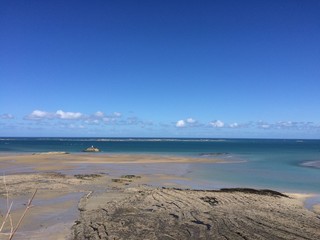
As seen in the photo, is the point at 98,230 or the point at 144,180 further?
the point at 144,180

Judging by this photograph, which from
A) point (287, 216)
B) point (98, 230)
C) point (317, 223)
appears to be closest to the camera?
point (98, 230)

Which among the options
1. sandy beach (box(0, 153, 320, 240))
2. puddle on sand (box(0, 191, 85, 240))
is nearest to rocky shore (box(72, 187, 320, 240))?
sandy beach (box(0, 153, 320, 240))

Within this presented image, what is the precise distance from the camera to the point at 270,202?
19.3m

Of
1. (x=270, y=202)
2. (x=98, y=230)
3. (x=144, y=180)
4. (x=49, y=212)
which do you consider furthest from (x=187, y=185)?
(x=98, y=230)

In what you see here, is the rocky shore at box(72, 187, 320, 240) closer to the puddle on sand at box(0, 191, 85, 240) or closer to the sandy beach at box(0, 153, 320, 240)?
the sandy beach at box(0, 153, 320, 240)

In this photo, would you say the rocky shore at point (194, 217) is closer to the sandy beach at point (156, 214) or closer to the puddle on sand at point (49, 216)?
the sandy beach at point (156, 214)

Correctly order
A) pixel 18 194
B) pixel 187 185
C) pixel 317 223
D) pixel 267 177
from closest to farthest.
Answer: pixel 317 223 < pixel 18 194 < pixel 187 185 < pixel 267 177

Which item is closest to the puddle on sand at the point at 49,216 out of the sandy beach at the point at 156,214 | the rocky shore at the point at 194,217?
the sandy beach at the point at 156,214

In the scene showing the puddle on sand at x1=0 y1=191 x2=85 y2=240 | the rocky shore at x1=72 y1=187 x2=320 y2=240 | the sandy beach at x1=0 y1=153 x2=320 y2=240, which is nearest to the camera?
the rocky shore at x1=72 y1=187 x2=320 y2=240

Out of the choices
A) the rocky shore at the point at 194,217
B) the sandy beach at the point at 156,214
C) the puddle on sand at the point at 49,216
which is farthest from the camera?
the puddle on sand at the point at 49,216

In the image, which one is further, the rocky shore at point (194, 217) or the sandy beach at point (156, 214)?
the sandy beach at point (156, 214)

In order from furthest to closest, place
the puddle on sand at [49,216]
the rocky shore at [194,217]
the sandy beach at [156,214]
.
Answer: the puddle on sand at [49,216] → the sandy beach at [156,214] → the rocky shore at [194,217]

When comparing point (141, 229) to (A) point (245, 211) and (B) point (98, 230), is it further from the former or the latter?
(A) point (245, 211)

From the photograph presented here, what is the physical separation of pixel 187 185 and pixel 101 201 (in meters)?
9.40
